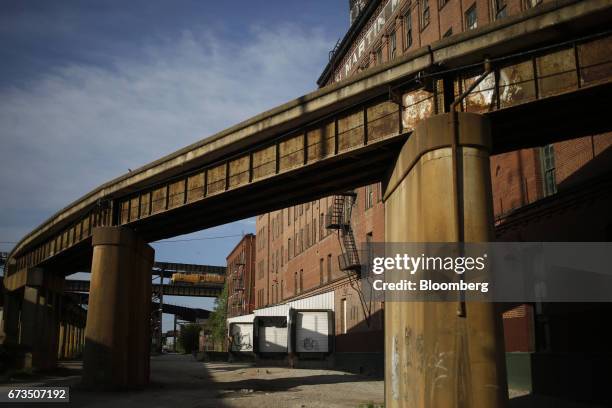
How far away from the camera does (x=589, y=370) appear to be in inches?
661

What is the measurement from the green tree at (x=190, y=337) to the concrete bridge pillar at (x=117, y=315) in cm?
8001

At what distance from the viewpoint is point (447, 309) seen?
12.3m

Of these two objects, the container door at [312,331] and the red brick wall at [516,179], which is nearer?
the red brick wall at [516,179]

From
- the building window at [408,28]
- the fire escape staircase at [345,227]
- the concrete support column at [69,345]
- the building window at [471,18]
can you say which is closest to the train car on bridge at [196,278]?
the concrete support column at [69,345]

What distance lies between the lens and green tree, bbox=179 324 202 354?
103 m

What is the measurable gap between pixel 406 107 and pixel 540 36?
3.80 metres

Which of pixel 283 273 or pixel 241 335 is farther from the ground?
pixel 283 273

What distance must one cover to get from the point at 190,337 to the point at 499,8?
292 feet

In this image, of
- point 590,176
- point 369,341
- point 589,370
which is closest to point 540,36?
point 590,176

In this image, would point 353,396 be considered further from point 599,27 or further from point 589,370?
point 599,27

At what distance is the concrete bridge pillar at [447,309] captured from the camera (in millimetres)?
11672

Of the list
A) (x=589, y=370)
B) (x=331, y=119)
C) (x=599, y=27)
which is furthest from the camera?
(x=331, y=119)

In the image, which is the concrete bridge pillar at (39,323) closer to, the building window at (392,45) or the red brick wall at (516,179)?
the building window at (392,45)

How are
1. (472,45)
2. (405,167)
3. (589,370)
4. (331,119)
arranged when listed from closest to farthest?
(472,45) < (405,167) < (589,370) < (331,119)
